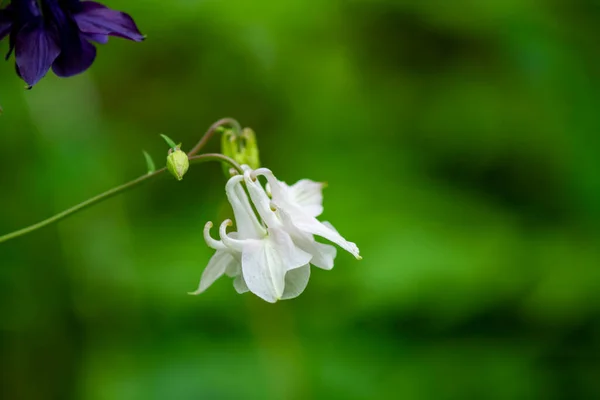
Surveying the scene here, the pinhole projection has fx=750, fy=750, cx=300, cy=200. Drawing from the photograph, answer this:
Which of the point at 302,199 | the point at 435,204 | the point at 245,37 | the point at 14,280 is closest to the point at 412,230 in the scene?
the point at 435,204

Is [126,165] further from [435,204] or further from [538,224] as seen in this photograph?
[538,224]

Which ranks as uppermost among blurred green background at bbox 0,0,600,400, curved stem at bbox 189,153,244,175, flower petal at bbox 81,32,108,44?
blurred green background at bbox 0,0,600,400

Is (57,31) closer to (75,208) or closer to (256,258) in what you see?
(75,208)

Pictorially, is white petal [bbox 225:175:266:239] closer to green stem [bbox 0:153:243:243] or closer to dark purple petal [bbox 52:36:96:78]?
green stem [bbox 0:153:243:243]

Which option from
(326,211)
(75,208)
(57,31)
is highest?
(326,211)

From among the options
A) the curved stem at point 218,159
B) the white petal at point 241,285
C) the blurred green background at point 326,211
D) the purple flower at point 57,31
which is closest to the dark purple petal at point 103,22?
the purple flower at point 57,31

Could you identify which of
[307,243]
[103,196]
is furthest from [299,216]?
[103,196]

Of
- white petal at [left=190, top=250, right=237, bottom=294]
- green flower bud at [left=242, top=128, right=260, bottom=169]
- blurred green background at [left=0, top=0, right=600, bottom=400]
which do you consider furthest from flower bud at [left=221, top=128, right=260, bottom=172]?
blurred green background at [left=0, top=0, right=600, bottom=400]
